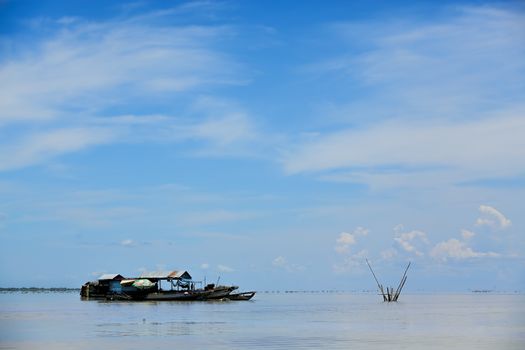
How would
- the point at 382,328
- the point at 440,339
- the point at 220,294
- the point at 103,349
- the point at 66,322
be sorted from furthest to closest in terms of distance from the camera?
the point at 220,294 < the point at 66,322 < the point at 382,328 < the point at 440,339 < the point at 103,349

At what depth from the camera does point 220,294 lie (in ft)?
240

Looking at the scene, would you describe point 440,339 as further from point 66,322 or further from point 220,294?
point 220,294

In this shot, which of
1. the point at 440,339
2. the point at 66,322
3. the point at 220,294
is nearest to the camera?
the point at 440,339

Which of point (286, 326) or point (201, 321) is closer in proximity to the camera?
point (286, 326)

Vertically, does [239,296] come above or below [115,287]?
below

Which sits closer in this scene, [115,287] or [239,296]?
[115,287]

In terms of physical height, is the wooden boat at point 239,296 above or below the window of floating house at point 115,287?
below

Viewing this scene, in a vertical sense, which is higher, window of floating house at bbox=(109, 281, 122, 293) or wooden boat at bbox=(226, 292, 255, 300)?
window of floating house at bbox=(109, 281, 122, 293)

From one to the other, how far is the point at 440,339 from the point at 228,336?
10011 mm

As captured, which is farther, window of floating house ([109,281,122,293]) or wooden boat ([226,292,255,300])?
window of floating house ([109,281,122,293])

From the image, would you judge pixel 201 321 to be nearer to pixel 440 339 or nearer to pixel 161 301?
pixel 440 339

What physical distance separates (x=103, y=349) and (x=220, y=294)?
45.2 metres

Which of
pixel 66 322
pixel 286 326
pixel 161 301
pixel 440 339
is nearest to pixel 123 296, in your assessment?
pixel 161 301

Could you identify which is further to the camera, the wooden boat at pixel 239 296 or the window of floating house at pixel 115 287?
the window of floating house at pixel 115 287
